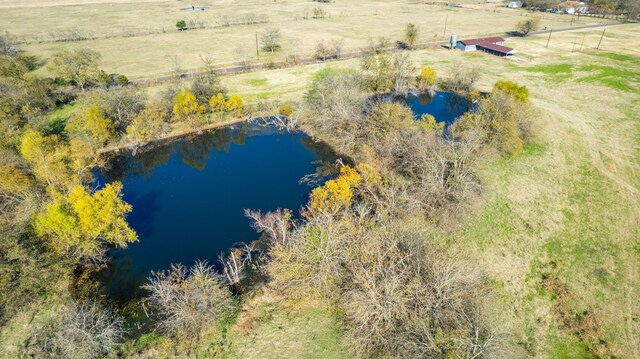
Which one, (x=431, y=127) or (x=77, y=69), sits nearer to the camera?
(x=431, y=127)

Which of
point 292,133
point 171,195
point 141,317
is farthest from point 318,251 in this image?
point 292,133

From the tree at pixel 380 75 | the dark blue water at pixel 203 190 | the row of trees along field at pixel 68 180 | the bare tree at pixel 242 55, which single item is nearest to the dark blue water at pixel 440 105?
the tree at pixel 380 75

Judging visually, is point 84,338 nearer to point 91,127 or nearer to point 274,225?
point 274,225

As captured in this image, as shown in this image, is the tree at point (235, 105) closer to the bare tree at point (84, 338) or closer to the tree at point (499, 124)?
the tree at point (499, 124)

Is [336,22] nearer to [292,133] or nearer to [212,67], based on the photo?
[212,67]

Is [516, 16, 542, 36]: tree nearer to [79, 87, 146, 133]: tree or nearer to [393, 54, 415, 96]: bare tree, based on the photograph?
[393, 54, 415, 96]: bare tree

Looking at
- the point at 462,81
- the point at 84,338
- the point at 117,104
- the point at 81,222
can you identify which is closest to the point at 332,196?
the point at 81,222
